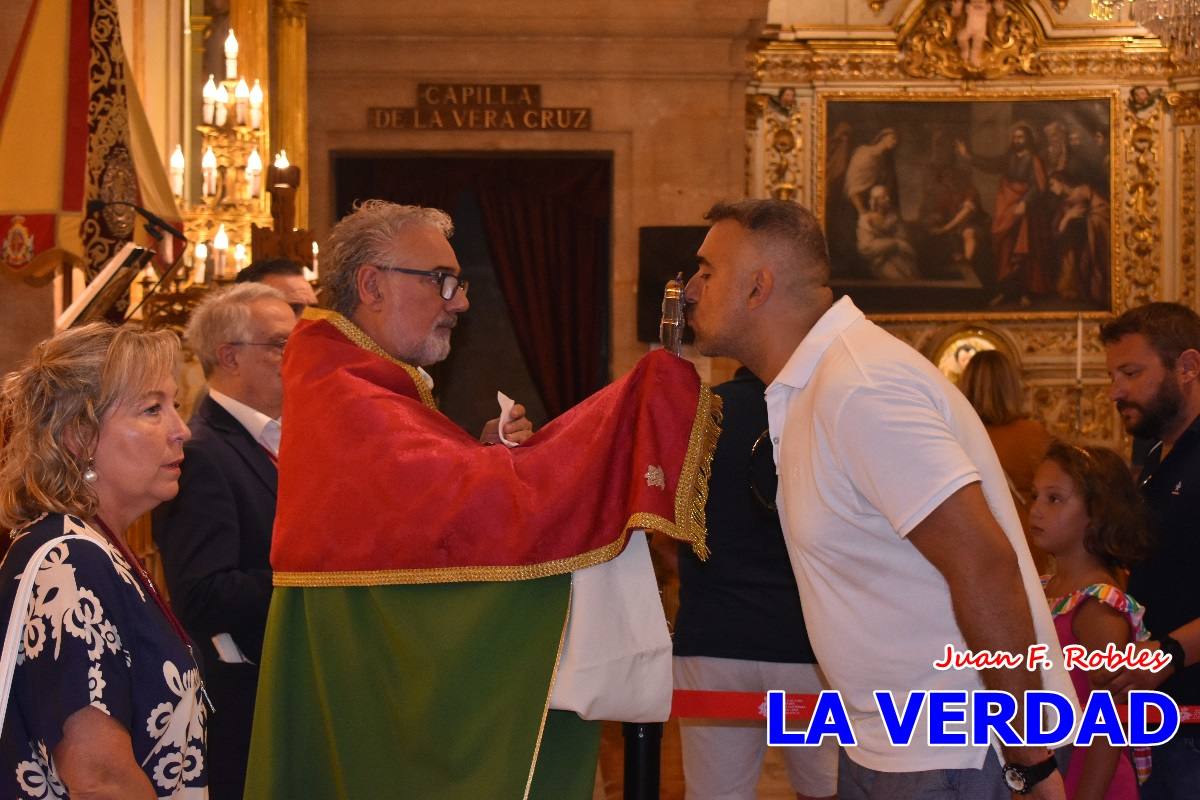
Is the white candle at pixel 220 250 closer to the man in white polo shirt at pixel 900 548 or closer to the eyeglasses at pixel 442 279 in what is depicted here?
the eyeglasses at pixel 442 279

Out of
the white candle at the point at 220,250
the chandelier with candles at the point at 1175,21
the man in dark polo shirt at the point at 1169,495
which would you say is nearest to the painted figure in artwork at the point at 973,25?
the chandelier with candles at the point at 1175,21

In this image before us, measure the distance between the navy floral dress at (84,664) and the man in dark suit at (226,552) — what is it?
40.4 inches

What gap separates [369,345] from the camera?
347 centimetres

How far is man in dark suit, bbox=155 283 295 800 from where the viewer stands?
11.6 ft

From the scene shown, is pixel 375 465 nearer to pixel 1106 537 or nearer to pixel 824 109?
pixel 1106 537

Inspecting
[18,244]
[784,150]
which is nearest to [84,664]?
[18,244]

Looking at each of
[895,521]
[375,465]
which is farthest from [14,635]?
[895,521]

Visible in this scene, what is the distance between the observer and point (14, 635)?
91.4 inches

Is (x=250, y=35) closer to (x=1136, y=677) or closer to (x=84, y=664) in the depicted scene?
(x=1136, y=677)

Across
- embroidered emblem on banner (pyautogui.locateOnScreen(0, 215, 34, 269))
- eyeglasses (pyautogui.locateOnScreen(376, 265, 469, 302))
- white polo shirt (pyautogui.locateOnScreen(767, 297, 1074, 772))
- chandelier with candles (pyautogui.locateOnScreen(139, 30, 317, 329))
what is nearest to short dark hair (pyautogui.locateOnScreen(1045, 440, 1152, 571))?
white polo shirt (pyautogui.locateOnScreen(767, 297, 1074, 772))

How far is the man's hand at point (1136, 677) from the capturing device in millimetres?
3734

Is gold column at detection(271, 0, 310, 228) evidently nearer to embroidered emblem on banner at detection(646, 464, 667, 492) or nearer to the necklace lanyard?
embroidered emblem on banner at detection(646, 464, 667, 492)

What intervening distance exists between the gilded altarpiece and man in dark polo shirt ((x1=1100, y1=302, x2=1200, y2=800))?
852 cm

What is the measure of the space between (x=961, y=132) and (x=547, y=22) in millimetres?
4065
